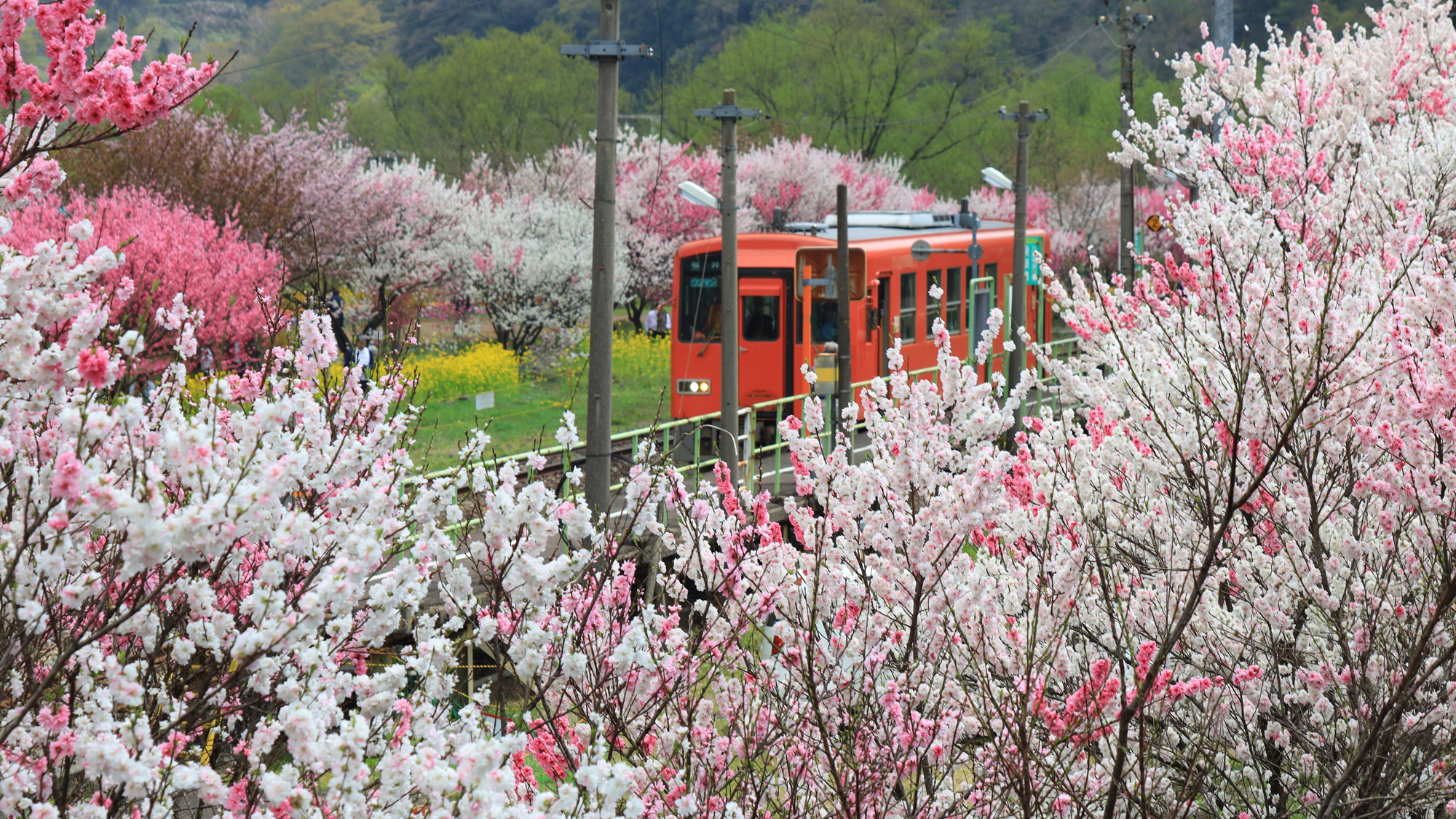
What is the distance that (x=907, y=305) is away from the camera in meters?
16.3

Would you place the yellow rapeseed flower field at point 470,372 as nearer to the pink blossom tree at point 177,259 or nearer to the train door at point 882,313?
the pink blossom tree at point 177,259

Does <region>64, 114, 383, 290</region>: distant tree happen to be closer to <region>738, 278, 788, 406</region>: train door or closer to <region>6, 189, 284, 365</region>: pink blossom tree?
<region>6, 189, 284, 365</region>: pink blossom tree

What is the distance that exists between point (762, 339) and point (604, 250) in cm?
597

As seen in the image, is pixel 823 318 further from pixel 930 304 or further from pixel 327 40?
pixel 327 40

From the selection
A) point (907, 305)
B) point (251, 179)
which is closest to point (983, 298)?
point (907, 305)

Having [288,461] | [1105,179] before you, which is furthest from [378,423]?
[1105,179]

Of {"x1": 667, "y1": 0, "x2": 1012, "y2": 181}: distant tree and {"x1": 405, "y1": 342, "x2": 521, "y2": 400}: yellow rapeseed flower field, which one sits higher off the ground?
{"x1": 667, "y1": 0, "x2": 1012, "y2": 181}: distant tree

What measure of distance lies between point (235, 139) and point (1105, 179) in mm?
31570

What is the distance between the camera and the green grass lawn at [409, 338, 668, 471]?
56.8 feet

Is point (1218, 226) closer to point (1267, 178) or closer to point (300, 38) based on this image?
point (1267, 178)

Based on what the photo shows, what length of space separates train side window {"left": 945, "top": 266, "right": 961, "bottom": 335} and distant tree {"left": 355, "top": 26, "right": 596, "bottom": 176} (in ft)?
105

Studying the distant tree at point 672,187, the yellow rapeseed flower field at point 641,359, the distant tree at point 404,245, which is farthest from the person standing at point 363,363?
the distant tree at point 672,187

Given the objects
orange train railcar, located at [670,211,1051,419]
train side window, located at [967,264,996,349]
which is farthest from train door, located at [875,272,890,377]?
train side window, located at [967,264,996,349]

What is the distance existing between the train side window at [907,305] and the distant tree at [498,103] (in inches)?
1301
